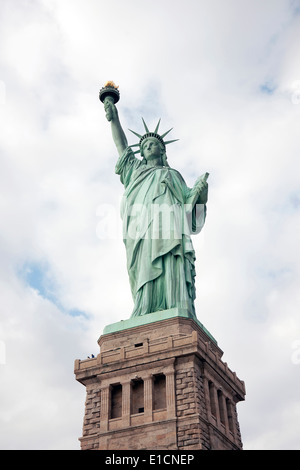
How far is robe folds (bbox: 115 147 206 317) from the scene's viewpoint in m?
25.1

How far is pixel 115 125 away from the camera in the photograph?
106ft

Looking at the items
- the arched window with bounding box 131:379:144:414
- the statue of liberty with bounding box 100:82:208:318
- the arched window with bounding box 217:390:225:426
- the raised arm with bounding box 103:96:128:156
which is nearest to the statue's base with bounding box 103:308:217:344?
the statue of liberty with bounding box 100:82:208:318

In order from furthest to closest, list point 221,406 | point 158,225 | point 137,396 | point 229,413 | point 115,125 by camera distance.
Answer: point 115,125
point 158,225
point 229,413
point 221,406
point 137,396

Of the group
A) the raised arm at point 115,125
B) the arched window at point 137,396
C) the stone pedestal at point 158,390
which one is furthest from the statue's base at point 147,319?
the raised arm at point 115,125

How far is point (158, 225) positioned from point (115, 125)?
820 centimetres

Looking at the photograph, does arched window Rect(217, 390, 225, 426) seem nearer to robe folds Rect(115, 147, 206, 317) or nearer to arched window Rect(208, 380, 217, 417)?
arched window Rect(208, 380, 217, 417)

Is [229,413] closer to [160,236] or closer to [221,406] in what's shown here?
[221,406]

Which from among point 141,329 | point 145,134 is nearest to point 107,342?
point 141,329

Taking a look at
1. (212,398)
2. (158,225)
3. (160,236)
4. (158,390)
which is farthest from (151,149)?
(212,398)

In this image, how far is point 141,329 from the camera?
2370 cm

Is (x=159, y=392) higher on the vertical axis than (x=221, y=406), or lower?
lower

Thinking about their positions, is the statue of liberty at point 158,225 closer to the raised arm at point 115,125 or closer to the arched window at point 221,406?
the raised arm at point 115,125
